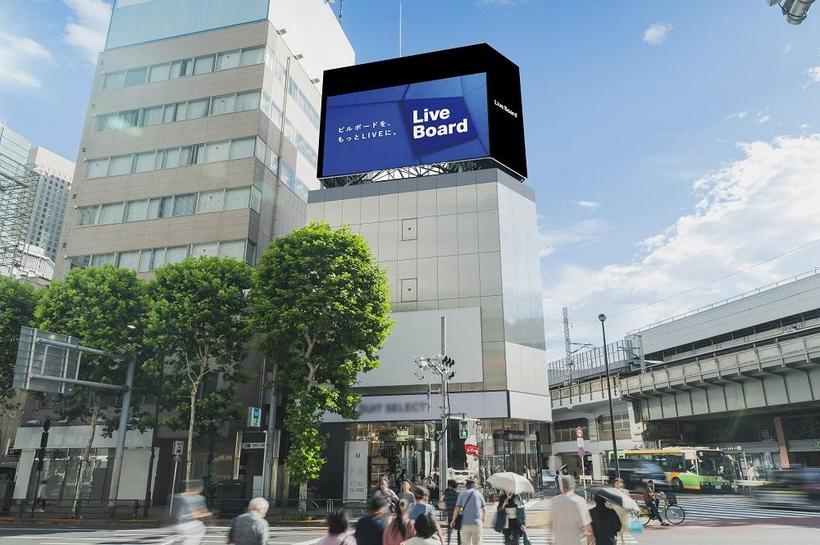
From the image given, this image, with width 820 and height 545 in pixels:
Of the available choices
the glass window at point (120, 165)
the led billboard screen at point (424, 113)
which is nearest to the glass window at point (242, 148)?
the led billboard screen at point (424, 113)

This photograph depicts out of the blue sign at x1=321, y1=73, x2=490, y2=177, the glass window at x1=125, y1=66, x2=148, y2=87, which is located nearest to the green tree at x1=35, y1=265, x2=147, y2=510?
the blue sign at x1=321, y1=73, x2=490, y2=177

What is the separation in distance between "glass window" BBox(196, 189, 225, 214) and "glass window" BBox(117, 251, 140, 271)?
543 cm

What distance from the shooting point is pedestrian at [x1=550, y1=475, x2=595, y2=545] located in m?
8.00

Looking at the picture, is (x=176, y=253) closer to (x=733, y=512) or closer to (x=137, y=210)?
(x=137, y=210)

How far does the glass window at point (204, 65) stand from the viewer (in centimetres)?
4294

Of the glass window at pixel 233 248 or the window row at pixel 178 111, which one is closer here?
the glass window at pixel 233 248

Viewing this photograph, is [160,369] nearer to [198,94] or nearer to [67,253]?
[67,253]

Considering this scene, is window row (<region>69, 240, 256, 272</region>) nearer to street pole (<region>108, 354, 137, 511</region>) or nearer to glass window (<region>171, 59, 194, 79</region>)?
street pole (<region>108, 354, 137, 511</region>)

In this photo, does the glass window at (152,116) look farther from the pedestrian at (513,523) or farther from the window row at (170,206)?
the pedestrian at (513,523)

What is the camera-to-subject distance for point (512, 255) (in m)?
36.6

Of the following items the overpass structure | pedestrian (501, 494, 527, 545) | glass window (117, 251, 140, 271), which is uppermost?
glass window (117, 251, 140, 271)

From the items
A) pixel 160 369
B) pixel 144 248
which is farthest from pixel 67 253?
pixel 160 369

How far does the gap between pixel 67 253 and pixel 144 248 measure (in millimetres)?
6482

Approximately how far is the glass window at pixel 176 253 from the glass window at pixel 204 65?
1475cm
